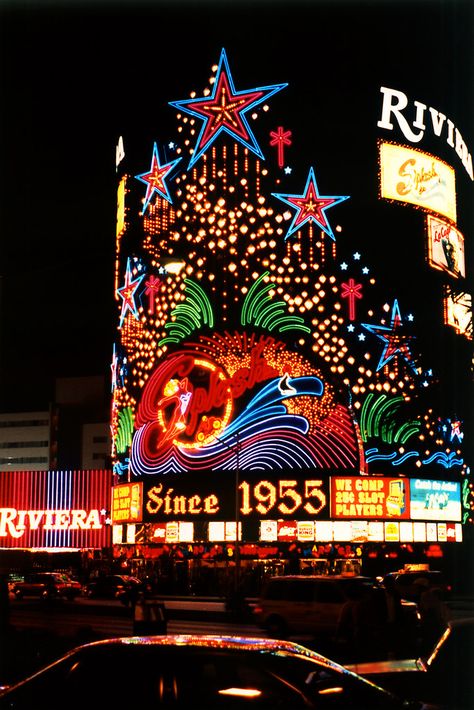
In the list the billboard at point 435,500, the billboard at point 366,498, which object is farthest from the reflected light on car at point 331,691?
the billboard at point 435,500

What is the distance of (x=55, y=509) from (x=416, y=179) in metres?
46.2

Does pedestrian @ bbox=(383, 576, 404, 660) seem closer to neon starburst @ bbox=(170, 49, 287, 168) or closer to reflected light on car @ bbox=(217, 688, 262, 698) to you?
reflected light on car @ bbox=(217, 688, 262, 698)

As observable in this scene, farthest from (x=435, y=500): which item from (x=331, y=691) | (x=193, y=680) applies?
(x=193, y=680)

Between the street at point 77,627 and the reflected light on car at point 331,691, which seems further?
the street at point 77,627

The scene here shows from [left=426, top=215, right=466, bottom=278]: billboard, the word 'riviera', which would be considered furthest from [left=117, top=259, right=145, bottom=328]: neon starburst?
[left=426, top=215, right=466, bottom=278]: billboard

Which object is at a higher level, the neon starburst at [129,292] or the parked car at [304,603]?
the neon starburst at [129,292]

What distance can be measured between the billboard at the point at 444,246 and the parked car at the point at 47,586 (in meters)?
33.4

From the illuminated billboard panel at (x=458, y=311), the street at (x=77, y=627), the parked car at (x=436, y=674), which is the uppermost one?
the illuminated billboard panel at (x=458, y=311)

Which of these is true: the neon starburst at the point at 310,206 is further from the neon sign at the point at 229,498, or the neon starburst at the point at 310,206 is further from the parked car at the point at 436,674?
the parked car at the point at 436,674

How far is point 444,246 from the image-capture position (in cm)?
7119

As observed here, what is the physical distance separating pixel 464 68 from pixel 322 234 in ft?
Answer: 90.0

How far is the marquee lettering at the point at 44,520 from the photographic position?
8886 centimetres

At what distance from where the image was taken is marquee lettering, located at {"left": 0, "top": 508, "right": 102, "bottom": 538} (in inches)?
3499

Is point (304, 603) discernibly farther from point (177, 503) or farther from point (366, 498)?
point (177, 503)
